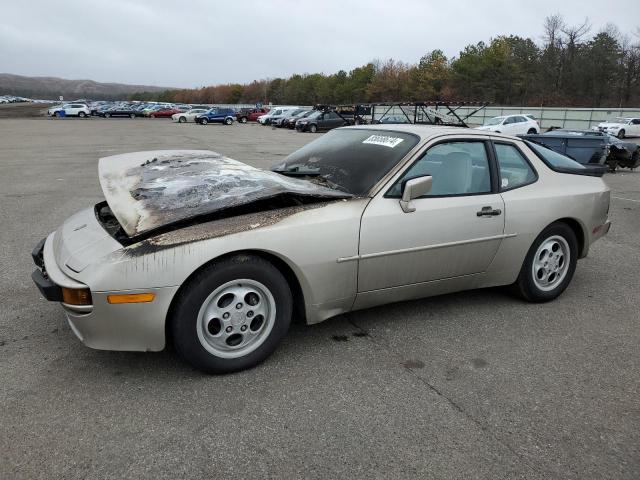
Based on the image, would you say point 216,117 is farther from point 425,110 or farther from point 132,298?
point 132,298

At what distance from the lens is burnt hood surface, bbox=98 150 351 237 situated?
280 centimetres

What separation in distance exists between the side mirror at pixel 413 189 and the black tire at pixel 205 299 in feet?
3.18

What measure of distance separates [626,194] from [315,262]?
10.2m

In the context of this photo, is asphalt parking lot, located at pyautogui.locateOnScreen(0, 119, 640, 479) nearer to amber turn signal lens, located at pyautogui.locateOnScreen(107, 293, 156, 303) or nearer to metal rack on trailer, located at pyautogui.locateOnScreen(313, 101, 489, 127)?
amber turn signal lens, located at pyautogui.locateOnScreen(107, 293, 156, 303)

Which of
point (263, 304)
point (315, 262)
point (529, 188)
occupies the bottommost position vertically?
point (263, 304)

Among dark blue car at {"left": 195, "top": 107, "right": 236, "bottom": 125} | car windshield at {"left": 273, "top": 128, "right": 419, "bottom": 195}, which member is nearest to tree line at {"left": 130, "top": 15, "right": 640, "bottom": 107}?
dark blue car at {"left": 195, "top": 107, "right": 236, "bottom": 125}

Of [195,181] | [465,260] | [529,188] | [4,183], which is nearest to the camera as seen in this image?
[195,181]

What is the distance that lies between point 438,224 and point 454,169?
540mm

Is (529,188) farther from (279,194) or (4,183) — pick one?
(4,183)

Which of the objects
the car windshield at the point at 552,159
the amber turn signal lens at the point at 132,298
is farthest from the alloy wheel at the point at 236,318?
the car windshield at the point at 552,159

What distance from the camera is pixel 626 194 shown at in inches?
421

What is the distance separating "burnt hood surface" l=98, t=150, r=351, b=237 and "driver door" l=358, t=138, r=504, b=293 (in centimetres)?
37

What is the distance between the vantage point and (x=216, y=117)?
143 ft

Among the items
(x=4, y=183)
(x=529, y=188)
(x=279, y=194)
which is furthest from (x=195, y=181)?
(x=4, y=183)
